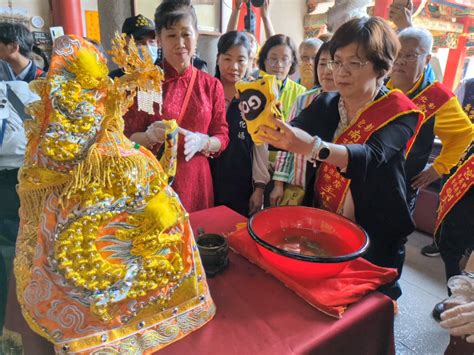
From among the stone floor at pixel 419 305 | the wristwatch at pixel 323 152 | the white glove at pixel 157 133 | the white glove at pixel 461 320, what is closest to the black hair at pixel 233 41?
the white glove at pixel 157 133

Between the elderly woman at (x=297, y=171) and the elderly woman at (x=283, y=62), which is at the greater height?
the elderly woman at (x=283, y=62)

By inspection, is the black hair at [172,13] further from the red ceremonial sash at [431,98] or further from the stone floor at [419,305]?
the stone floor at [419,305]

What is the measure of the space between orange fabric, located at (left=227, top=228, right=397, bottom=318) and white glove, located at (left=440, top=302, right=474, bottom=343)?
0.53 feet

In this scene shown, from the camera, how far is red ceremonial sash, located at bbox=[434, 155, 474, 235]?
1.42 m

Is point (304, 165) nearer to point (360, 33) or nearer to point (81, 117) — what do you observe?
point (360, 33)

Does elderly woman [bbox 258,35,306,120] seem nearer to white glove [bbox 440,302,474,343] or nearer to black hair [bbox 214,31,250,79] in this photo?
black hair [bbox 214,31,250,79]

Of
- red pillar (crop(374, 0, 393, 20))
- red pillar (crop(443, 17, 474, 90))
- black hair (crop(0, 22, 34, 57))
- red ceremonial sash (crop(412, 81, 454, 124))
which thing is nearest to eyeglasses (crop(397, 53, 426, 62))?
red ceremonial sash (crop(412, 81, 454, 124))

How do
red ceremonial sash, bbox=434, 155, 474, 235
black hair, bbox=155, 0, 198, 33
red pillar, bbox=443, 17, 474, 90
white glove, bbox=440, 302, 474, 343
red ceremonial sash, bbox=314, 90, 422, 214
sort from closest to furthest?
white glove, bbox=440, 302, 474, 343
red ceremonial sash, bbox=314, 90, 422, 214
black hair, bbox=155, 0, 198, 33
red ceremonial sash, bbox=434, 155, 474, 235
red pillar, bbox=443, 17, 474, 90

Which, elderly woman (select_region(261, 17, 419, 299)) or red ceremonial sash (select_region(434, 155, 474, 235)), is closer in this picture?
elderly woman (select_region(261, 17, 419, 299))

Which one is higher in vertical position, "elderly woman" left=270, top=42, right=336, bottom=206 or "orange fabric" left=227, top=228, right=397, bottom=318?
"elderly woman" left=270, top=42, right=336, bottom=206

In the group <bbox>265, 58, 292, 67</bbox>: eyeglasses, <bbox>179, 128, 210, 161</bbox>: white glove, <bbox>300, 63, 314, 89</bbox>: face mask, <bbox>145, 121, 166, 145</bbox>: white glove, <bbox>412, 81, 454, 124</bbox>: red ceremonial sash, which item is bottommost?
<bbox>179, 128, 210, 161</bbox>: white glove

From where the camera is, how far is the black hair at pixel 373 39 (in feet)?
3.08

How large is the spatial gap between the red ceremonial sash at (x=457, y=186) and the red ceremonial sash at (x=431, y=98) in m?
0.26

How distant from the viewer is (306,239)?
2.93 feet
